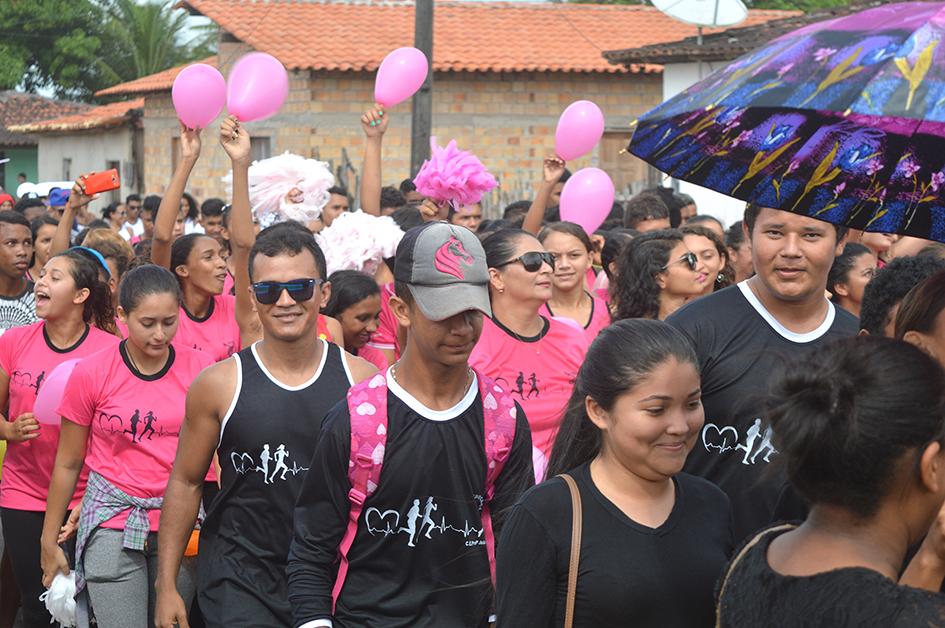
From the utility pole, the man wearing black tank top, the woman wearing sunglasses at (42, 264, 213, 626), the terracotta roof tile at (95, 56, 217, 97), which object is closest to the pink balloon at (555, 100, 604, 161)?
the woman wearing sunglasses at (42, 264, 213, 626)

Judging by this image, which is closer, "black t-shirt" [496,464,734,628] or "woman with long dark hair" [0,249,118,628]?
"black t-shirt" [496,464,734,628]

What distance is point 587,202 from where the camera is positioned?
10.2 m

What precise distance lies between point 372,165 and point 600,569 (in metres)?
6.80

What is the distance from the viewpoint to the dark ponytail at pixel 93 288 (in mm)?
7238

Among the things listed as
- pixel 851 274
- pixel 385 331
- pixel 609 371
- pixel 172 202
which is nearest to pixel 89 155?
pixel 172 202

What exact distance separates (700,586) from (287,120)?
24.4 m

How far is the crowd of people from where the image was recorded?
257 centimetres

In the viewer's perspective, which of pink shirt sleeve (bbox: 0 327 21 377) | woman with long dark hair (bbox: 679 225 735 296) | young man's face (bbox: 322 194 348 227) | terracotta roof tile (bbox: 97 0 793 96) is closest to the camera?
pink shirt sleeve (bbox: 0 327 21 377)

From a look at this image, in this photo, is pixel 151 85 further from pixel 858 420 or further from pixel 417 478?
pixel 858 420

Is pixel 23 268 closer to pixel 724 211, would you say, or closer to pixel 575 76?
pixel 724 211

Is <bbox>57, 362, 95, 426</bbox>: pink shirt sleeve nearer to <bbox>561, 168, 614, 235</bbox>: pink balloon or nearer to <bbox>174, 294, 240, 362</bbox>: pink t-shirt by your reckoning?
<bbox>174, 294, 240, 362</bbox>: pink t-shirt

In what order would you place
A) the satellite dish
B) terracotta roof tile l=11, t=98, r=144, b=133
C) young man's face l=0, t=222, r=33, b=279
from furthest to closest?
terracotta roof tile l=11, t=98, r=144, b=133 < the satellite dish < young man's face l=0, t=222, r=33, b=279

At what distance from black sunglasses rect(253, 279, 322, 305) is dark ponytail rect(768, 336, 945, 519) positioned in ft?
9.25

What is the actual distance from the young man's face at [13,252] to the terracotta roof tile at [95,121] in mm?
29273
